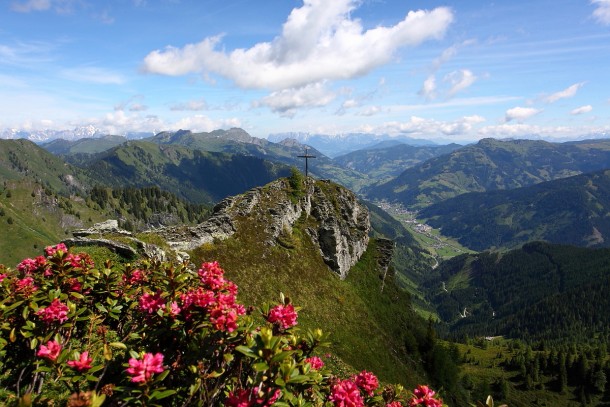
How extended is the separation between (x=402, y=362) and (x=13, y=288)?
236 feet

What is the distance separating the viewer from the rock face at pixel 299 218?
55312 mm

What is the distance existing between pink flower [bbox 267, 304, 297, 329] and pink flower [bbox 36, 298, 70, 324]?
4791 millimetres

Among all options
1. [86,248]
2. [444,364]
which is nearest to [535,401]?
[444,364]

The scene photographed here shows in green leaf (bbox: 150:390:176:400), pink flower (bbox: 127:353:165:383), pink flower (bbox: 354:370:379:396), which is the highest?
pink flower (bbox: 127:353:165:383)

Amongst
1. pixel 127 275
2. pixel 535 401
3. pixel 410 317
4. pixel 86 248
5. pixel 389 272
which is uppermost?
pixel 127 275

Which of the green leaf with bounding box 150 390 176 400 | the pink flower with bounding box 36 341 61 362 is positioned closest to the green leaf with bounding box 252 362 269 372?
the green leaf with bounding box 150 390 176 400

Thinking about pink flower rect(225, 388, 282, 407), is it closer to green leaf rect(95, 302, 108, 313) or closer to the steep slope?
green leaf rect(95, 302, 108, 313)

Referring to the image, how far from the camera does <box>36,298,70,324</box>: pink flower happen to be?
7.86m

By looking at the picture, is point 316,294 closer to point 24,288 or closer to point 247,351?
point 24,288

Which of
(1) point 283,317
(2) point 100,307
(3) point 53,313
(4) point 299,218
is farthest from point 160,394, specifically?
(4) point 299,218

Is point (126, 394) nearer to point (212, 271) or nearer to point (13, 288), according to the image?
point (212, 271)

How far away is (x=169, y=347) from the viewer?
25.8 feet

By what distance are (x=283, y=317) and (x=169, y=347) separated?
2.79m

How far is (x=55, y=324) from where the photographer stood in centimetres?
831
